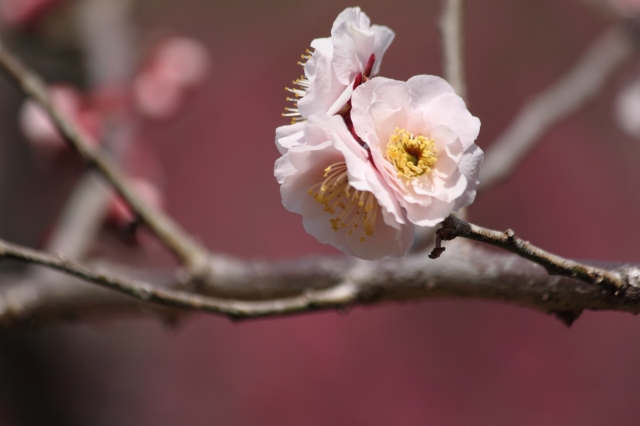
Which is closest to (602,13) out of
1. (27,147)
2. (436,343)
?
(436,343)

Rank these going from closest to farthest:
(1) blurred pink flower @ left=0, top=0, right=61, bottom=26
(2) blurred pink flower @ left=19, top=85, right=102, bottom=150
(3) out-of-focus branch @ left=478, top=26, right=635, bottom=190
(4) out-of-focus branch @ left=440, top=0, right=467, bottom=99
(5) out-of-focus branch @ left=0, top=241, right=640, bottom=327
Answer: (5) out-of-focus branch @ left=0, top=241, right=640, bottom=327 → (4) out-of-focus branch @ left=440, top=0, right=467, bottom=99 → (3) out-of-focus branch @ left=478, top=26, right=635, bottom=190 → (2) blurred pink flower @ left=19, top=85, right=102, bottom=150 → (1) blurred pink flower @ left=0, top=0, right=61, bottom=26

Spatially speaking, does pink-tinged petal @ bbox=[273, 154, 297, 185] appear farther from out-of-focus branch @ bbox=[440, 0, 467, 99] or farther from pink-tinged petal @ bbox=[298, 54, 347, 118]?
out-of-focus branch @ bbox=[440, 0, 467, 99]

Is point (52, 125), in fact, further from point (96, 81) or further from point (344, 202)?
point (344, 202)

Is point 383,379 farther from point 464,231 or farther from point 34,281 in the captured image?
point 464,231

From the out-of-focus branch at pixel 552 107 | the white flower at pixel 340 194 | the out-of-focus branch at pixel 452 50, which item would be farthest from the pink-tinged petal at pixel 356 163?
the out-of-focus branch at pixel 552 107

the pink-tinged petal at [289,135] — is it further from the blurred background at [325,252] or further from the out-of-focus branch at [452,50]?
the blurred background at [325,252]

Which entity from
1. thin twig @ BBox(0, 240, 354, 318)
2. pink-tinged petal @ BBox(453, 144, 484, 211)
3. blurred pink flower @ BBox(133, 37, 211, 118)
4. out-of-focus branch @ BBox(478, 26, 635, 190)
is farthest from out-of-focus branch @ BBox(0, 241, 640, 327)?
blurred pink flower @ BBox(133, 37, 211, 118)
